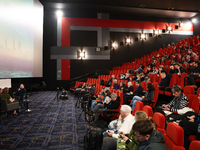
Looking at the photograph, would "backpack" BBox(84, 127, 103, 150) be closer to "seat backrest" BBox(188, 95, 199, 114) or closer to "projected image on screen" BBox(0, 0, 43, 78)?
"seat backrest" BBox(188, 95, 199, 114)

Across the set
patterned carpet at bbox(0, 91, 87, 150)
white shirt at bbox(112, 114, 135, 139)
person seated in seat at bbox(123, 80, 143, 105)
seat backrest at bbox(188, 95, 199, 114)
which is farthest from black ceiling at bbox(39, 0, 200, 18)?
white shirt at bbox(112, 114, 135, 139)

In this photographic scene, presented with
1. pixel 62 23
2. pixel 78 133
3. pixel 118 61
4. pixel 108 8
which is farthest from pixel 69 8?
pixel 78 133

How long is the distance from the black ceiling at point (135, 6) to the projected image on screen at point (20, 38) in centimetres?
175

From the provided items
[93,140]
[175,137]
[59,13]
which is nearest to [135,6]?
[59,13]

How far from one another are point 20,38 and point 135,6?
7.38 m

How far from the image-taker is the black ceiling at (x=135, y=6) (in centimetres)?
979

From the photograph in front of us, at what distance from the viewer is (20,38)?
6855 millimetres

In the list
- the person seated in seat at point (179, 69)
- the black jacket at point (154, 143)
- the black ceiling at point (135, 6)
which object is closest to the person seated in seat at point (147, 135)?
the black jacket at point (154, 143)

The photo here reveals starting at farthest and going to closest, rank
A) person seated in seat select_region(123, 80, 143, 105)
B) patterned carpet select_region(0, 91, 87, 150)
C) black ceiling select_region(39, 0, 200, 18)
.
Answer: black ceiling select_region(39, 0, 200, 18) < person seated in seat select_region(123, 80, 143, 105) < patterned carpet select_region(0, 91, 87, 150)

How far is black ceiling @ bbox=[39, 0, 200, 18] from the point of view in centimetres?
979

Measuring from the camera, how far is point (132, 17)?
40.2 feet

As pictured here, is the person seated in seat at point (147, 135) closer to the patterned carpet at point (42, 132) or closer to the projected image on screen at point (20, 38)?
the patterned carpet at point (42, 132)

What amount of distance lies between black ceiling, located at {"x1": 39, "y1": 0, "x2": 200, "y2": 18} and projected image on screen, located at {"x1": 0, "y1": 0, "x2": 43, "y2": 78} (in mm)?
1753

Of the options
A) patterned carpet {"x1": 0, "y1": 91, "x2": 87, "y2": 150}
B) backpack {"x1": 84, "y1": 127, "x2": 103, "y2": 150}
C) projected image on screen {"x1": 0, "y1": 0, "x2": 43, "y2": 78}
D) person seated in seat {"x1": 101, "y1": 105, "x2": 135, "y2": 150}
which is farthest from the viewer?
projected image on screen {"x1": 0, "y1": 0, "x2": 43, "y2": 78}
